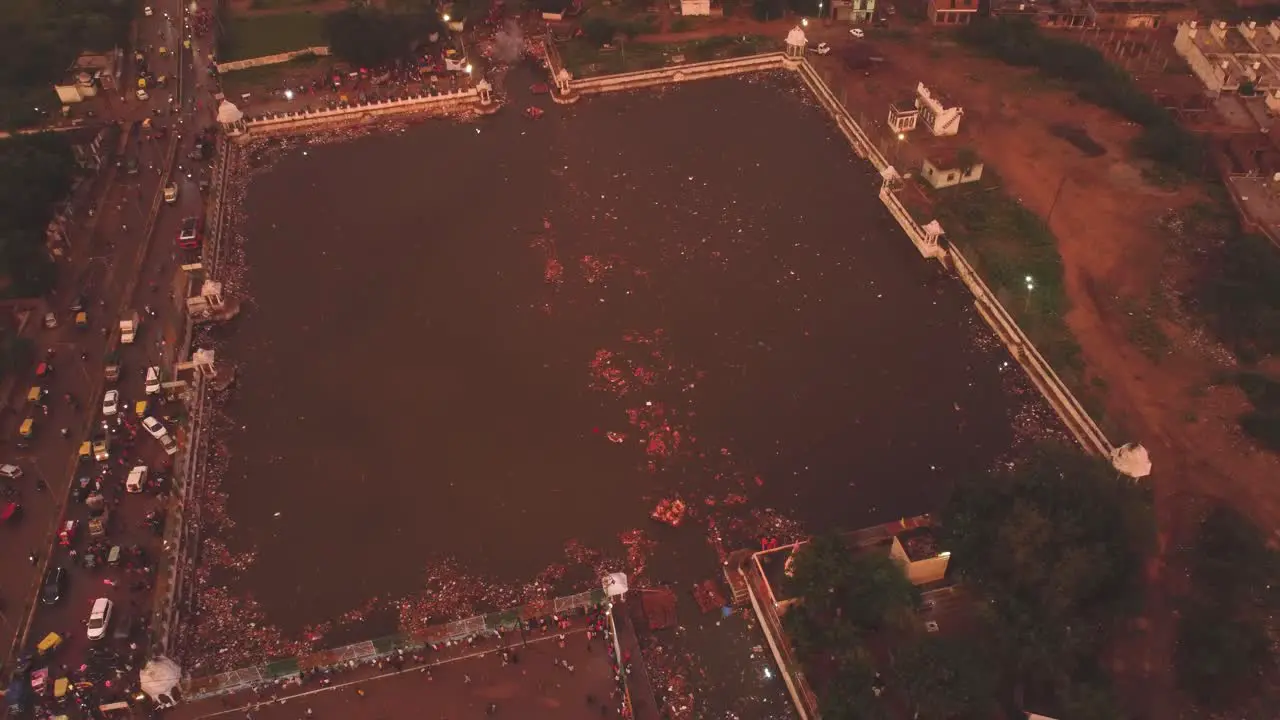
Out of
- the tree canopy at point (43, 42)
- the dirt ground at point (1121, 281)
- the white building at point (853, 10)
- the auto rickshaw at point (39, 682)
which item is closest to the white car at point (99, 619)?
the auto rickshaw at point (39, 682)

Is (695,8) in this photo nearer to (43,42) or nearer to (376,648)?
(43,42)

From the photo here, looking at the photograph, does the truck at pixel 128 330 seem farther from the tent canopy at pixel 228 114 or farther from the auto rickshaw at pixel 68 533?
the tent canopy at pixel 228 114

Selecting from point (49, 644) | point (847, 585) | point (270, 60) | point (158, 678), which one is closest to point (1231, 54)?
point (847, 585)

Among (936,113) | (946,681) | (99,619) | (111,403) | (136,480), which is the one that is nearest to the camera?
(946,681)

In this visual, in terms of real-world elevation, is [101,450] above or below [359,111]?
below

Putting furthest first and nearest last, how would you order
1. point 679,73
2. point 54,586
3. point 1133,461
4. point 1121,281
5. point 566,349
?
1. point 679,73
2. point 1121,281
3. point 566,349
4. point 1133,461
5. point 54,586

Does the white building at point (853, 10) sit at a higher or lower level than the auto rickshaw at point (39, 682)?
higher

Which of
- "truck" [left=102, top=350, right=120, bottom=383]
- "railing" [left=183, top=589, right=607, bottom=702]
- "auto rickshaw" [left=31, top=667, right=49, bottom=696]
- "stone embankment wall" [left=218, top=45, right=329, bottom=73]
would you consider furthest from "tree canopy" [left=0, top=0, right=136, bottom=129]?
"railing" [left=183, top=589, right=607, bottom=702]

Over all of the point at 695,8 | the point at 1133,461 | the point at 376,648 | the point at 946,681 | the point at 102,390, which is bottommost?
the point at 1133,461
